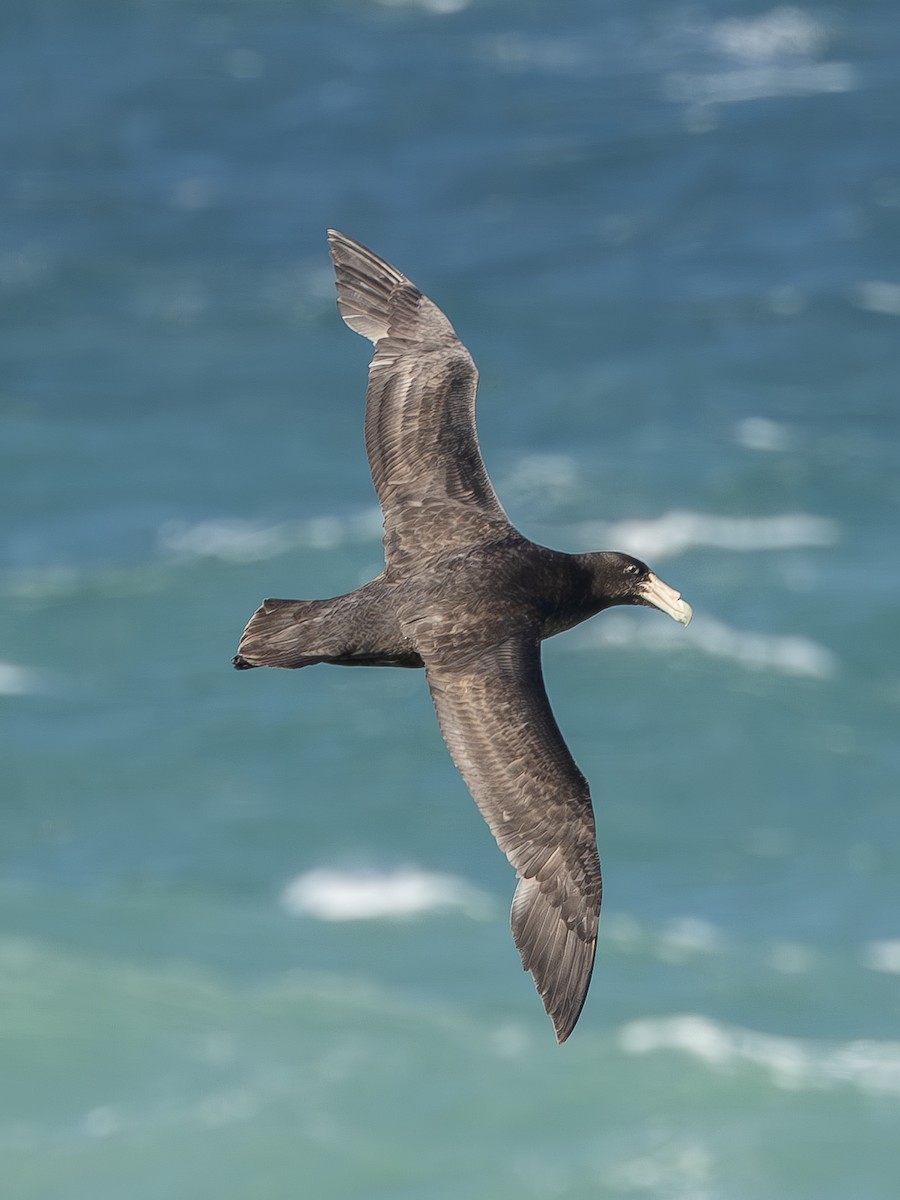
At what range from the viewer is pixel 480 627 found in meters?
12.6

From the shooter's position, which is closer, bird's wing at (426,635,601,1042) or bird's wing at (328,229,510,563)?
bird's wing at (426,635,601,1042)

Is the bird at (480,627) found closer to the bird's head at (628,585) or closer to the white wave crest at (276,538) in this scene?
the bird's head at (628,585)

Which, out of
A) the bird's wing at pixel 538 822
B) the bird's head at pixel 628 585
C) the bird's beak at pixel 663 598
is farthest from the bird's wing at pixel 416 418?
the bird's wing at pixel 538 822

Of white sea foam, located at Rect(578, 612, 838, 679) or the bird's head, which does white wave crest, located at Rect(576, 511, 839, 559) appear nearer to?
white sea foam, located at Rect(578, 612, 838, 679)

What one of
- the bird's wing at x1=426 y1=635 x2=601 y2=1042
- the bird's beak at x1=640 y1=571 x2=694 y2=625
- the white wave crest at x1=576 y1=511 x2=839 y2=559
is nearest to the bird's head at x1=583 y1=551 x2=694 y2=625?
the bird's beak at x1=640 y1=571 x2=694 y2=625

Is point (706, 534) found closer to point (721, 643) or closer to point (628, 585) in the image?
point (721, 643)

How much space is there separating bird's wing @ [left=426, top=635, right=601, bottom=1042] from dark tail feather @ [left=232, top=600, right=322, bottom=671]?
1.02 m

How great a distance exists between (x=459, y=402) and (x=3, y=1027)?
18292mm

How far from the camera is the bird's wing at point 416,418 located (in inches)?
539

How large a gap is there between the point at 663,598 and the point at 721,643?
22175mm

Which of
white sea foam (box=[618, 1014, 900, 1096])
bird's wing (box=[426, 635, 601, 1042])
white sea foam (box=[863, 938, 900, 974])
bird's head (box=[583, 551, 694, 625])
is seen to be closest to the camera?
bird's wing (box=[426, 635, 601, 1042])

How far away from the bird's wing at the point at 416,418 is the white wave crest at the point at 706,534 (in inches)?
771

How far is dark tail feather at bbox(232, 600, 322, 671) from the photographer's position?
12359mm

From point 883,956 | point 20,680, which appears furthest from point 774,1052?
point 20,680
